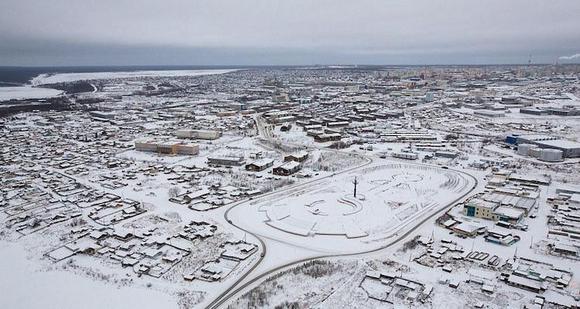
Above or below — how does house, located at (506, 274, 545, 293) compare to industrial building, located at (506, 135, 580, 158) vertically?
below

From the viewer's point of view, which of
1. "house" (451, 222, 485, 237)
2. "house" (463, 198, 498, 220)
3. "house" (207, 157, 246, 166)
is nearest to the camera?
"house" (451, 222, 485, 237)

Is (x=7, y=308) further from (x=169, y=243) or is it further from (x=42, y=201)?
(x=42, y=201)

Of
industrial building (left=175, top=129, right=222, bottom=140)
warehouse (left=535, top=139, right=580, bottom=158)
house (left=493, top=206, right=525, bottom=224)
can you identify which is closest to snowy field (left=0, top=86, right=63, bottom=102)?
industrial building (left=175, top=129, right=222, bottom=140)

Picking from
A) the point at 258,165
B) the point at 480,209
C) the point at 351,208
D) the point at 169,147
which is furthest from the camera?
the point at 169,147

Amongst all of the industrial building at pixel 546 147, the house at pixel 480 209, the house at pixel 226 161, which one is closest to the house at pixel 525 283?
the house at pixel 480 209

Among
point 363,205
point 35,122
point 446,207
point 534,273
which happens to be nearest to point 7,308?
point 363,205

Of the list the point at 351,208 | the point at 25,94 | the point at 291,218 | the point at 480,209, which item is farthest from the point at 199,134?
the point at 25,94

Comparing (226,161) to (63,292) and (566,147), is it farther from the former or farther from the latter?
(566,147)

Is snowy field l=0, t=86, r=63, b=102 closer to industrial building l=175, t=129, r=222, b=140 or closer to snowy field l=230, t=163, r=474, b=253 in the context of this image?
industrial building l=175, t=129, r=222, b=140

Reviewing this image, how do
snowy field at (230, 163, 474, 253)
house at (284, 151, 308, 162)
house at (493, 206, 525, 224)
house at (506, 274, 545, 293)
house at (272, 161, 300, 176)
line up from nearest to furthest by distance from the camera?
house at (506, 274, 545, 293) → snowy field at (230, 163, 474, 253) → house at (493, 206, 525, 224) → house at (272, 161, 300, 176) → house at (284, 151, 308, 162)

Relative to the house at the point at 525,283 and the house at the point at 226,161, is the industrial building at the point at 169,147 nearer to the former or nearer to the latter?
the house at the point at 226,161
